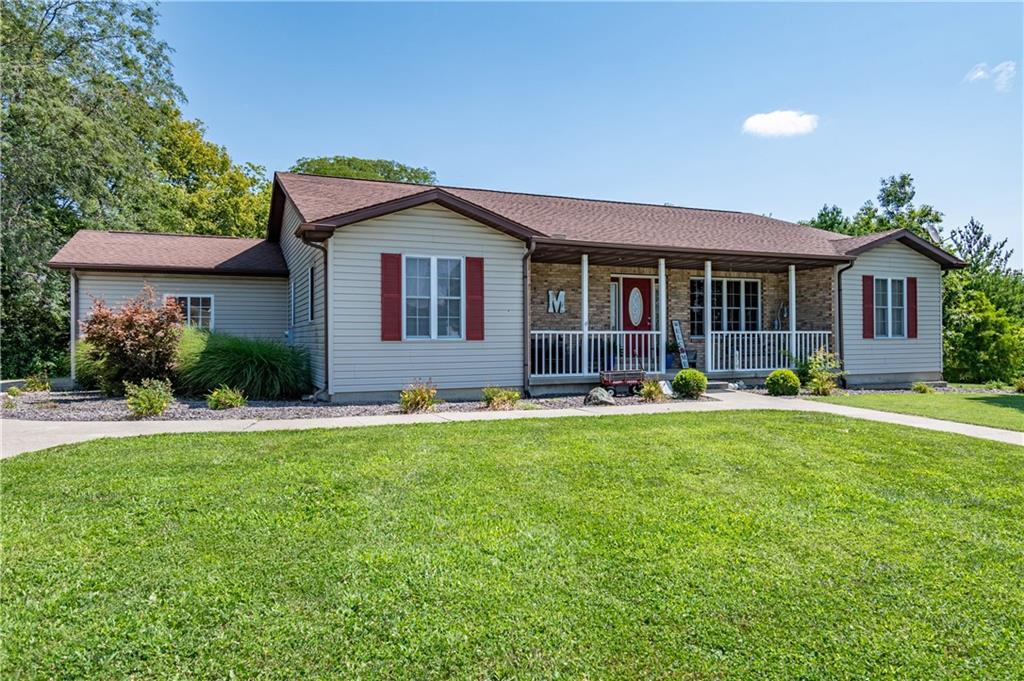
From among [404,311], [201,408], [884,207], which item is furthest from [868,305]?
[884,207]

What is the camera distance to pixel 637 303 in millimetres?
14758

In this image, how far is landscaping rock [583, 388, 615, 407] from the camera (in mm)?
10078

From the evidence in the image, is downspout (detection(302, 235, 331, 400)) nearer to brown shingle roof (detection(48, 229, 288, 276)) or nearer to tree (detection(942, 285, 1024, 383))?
brown shingle roof (detection(48, 229, 288, 276))

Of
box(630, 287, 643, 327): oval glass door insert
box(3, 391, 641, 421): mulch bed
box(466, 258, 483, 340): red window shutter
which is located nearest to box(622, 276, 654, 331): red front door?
box(630, 287, 643, 327): oval glass door insert

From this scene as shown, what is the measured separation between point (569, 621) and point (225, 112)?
101ft

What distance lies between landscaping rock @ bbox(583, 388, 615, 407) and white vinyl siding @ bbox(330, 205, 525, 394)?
5.31ft

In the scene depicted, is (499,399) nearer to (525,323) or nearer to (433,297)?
(525,323)

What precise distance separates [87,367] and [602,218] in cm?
1202

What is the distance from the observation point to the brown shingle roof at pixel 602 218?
40.1 feet

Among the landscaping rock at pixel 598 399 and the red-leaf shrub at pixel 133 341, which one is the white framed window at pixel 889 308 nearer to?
the landscaping rock at pixel 598 399

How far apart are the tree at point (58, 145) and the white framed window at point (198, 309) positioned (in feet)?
26.5

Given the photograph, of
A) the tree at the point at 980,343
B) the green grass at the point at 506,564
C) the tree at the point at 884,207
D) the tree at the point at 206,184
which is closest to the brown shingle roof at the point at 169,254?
the green grass at the point at 506,564

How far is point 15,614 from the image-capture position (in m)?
2.80

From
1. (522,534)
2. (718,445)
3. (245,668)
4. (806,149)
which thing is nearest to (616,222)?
(806,149)
